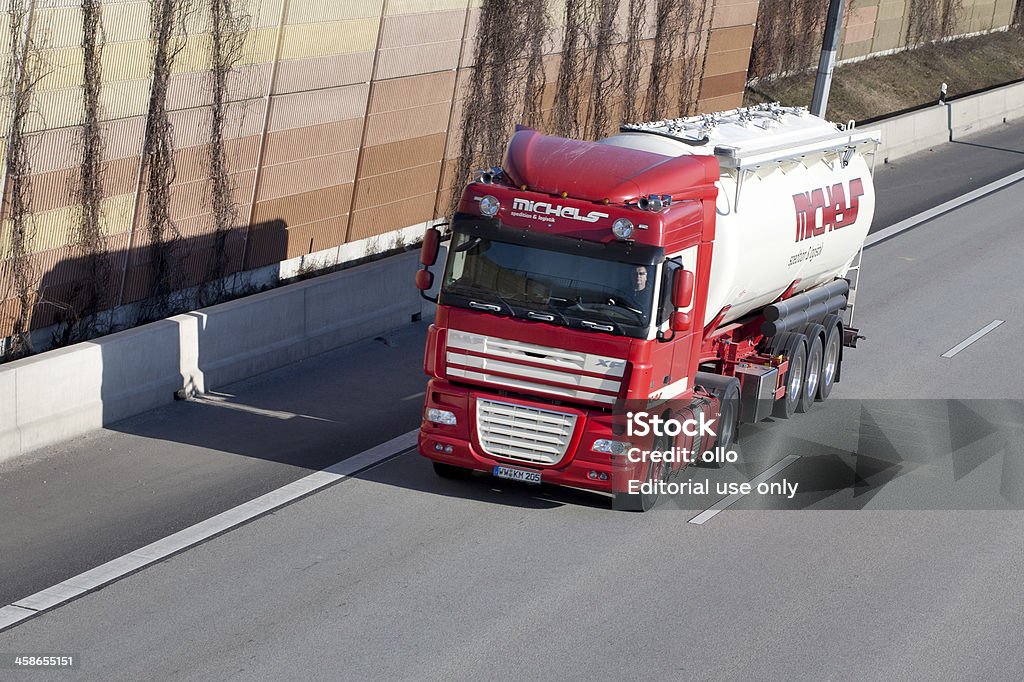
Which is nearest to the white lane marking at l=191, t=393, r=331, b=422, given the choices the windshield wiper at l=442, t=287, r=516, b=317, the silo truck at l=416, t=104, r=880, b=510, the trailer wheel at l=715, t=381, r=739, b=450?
the silo truck at l=416, t=104, r=880, b=510

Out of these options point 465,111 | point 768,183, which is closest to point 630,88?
point 465,111

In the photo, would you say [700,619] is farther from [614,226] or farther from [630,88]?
[630,88]

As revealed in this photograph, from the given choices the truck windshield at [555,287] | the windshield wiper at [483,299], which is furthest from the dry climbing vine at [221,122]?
the windshield wiper at [483,299]

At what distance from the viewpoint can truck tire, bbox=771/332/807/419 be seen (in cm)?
1659

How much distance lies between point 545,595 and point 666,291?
10.4 feet

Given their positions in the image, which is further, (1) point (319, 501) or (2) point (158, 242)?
(2) point (158, 242)

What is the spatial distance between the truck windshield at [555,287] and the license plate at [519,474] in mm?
1463

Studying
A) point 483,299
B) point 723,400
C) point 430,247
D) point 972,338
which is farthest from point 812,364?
point 430,247

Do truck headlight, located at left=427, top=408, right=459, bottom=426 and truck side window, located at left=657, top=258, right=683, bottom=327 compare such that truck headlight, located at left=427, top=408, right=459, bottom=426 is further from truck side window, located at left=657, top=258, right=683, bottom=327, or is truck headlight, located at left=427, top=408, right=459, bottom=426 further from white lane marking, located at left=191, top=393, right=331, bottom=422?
white lane marking, located at left=191, top=393, right=331, bottom=422

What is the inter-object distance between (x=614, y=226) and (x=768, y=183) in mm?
3327

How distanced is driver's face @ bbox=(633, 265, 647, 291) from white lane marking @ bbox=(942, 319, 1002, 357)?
27.0ft

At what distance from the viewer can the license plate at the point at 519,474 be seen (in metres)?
13.5

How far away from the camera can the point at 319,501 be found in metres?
13.6

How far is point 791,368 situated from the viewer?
54.5 feet
